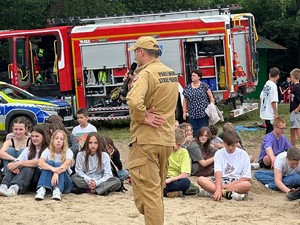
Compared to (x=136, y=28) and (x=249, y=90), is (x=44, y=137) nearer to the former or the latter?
(x=136, y=28)

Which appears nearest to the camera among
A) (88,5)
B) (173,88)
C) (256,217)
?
(173,88)

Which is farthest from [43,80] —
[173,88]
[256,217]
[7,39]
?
[173,88]

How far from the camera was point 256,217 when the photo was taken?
9.06 meters

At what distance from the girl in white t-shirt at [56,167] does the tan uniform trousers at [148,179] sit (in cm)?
310

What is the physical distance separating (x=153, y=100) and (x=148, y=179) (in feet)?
2.37

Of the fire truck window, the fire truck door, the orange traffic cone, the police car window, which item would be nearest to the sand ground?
the police car window

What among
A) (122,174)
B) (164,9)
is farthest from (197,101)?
(164,9)

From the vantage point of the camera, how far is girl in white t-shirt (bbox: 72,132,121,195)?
1061cm

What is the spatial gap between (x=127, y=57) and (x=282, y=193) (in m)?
9.98

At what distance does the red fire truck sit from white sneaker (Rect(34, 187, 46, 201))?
9740mm

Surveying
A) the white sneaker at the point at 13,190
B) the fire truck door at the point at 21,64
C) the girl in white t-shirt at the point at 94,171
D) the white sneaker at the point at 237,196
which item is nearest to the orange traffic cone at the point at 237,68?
the fire truck door at the point at 21,64

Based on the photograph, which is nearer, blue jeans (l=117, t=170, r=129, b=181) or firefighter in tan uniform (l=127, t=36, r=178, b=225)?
firefighter in tan uniform (l=127, t=36, r=178, b=225)

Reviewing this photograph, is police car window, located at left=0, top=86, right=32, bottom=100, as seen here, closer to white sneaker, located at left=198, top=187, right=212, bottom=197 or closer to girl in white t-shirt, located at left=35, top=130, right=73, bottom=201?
girl in white t-shirt, located at left=35, top=130, right=73, bottom=201

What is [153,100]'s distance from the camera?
7145mm
